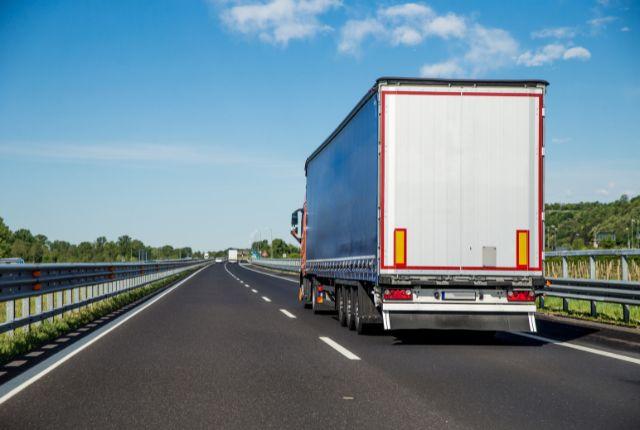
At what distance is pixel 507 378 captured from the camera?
7.50m

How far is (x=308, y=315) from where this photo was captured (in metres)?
15.8

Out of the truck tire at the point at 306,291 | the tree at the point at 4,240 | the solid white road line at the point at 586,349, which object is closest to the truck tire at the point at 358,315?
the solid white road line at the point at 586,349

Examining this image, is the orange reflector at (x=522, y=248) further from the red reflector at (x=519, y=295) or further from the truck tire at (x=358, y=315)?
the truck tire at (x=358, y=315)

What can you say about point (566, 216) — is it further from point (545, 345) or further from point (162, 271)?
point (545, 345)

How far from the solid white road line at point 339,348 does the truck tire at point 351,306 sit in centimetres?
105

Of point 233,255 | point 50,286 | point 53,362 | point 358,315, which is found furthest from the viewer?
point 233,255

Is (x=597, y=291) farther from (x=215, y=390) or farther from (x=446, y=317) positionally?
(x=215, y=390)

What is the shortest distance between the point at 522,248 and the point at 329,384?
410 centimetres

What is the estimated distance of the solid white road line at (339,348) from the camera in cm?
914

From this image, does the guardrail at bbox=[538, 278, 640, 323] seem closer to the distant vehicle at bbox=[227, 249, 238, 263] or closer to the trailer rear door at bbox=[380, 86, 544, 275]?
the trailer rear door at bbox=[380, 86, 544, 275]

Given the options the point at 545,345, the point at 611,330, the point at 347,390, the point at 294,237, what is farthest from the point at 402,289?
the point at 294,237

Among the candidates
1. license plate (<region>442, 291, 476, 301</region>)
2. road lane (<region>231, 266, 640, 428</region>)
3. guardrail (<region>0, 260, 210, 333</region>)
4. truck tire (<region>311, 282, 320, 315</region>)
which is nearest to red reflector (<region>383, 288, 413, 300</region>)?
license plate (<region>442, 291, 476, 301</region>)

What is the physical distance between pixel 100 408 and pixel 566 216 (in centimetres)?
14681

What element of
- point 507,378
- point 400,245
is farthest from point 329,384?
point 400,245
